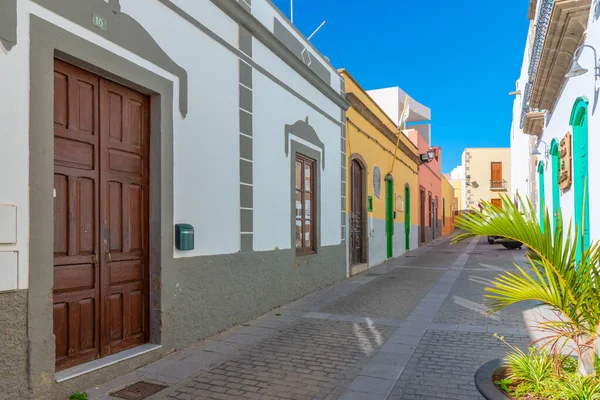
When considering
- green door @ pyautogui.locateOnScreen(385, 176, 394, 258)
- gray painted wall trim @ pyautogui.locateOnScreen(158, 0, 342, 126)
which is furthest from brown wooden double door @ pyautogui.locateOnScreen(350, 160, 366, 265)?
green door @ pyautogui.locateOnScreen(385, 176, 394, 258)

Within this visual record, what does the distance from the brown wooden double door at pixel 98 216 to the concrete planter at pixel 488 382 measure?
309 cm

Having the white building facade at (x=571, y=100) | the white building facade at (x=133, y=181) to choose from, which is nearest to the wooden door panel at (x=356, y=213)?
the white building facade at (x=133, y=181)

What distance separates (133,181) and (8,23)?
171 centimetres

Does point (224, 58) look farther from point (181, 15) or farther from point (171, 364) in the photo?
point (171, 364)

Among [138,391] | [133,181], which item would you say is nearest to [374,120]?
[133,181]

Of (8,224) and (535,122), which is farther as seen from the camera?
(535,122)

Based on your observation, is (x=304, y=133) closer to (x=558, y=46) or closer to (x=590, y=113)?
(x=558, y=46)

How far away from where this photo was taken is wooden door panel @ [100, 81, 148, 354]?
4168 millimetres

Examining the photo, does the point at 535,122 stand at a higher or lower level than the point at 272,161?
higher

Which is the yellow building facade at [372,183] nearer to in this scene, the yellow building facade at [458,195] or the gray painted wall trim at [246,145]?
the gray painted wall trim at [246,145]

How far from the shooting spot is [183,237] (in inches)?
188

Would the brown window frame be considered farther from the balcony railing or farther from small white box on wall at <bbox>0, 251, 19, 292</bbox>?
the balcony railing

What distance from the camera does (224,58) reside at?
5.76m

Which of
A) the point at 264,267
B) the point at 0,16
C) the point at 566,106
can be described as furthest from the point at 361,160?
the point at 0,16
